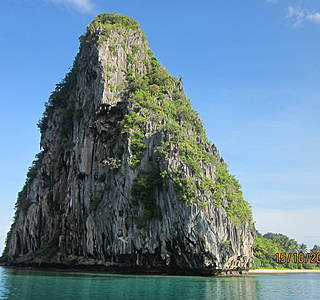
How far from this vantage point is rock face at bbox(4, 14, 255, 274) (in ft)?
124

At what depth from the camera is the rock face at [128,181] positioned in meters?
37.8

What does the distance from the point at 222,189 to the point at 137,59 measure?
86.8ft

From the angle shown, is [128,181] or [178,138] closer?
[178,138]

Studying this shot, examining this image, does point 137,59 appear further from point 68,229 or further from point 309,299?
point 309,299
